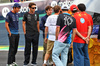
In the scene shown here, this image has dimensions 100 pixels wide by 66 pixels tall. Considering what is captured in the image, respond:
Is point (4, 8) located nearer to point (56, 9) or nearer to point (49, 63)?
point (49, 63)

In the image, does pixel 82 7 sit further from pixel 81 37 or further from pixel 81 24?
pixel 81 37

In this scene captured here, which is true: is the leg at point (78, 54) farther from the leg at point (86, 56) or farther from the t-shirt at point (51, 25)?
the t-shirt at point (51, 25)

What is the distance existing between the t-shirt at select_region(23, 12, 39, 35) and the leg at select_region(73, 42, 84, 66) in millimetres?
1470

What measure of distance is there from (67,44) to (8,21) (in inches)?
72.1

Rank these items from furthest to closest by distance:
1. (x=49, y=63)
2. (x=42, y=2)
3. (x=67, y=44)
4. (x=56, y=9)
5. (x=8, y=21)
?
1. (x=42, y=2)
2. (x=49, y=63)
3. (x=8, y=21)
4. (x=56, y=9)
5. (x=67, y=44)

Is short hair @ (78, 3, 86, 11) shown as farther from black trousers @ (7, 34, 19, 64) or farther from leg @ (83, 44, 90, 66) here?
black trousers @ (7, 34, 19, 64)

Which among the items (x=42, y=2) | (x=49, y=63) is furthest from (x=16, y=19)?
(x=42, y=2)

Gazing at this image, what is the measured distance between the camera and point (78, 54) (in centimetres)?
618

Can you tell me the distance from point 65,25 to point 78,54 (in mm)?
785

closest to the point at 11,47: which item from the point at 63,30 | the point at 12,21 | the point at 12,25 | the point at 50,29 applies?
the point at 12,25

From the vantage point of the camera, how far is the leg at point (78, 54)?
614cm

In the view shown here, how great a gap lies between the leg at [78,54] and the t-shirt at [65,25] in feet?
1.11

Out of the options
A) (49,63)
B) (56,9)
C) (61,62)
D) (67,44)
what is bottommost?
(49,63)

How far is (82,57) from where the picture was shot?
623 cm
